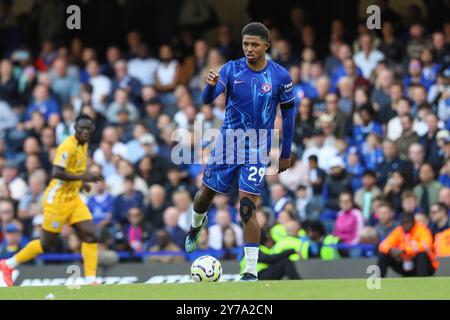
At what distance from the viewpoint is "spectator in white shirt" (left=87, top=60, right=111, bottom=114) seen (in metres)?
22.1

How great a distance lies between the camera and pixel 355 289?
1222 centimetres

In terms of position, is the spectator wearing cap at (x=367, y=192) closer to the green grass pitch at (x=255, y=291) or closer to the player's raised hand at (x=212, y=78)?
the green grass pitch at (x=255, y=291)

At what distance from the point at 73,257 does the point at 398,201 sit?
488 centimetres

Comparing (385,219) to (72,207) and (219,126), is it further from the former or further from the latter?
(72,207)

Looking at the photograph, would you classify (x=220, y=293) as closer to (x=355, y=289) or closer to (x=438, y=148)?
(x=355, y=289)

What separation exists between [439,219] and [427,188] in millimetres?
832

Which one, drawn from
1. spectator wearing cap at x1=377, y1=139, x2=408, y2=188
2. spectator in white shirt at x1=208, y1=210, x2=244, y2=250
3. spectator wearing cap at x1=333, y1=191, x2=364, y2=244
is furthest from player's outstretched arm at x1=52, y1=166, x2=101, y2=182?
spectator wearing cap at x1=377, y1=139, x2=408, y2=188

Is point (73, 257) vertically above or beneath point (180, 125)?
beneath

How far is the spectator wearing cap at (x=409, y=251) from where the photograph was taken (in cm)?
1631

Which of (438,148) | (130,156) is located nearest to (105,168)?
(130,156)

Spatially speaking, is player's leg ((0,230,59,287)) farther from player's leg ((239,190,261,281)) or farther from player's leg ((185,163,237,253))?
player's leg ((239,190,261,281))

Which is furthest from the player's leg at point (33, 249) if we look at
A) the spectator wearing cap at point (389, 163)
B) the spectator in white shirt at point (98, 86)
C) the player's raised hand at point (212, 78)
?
the spectator in white shirt at point (98, 86)

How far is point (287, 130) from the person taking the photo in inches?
525

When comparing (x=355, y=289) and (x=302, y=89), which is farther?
(x=302, y=89)
